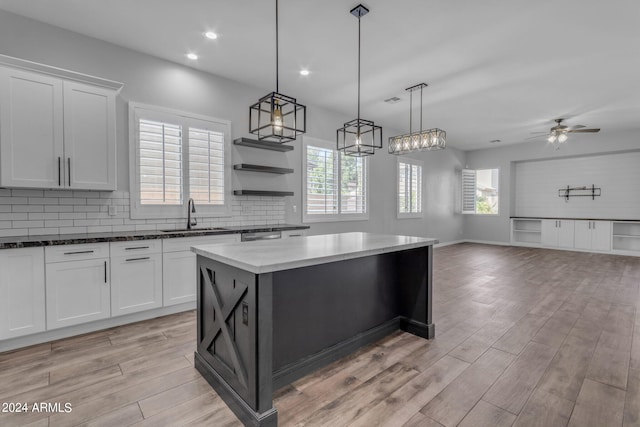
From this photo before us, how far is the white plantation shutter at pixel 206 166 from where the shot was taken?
4.10 metres

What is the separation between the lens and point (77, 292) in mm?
2904

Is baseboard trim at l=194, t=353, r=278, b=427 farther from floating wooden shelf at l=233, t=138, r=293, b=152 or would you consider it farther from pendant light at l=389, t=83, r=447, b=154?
pendant light at l=389, t=83, r=447, b=154

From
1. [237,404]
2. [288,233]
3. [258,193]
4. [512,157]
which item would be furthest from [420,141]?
[512,157]

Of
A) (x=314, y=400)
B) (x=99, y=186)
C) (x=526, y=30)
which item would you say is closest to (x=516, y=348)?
(x=314, y=400)

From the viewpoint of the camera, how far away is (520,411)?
6.11ft

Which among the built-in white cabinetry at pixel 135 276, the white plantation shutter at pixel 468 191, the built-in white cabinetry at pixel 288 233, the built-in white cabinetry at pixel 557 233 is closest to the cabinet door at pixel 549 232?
the built-in white cabinetry at pixel 557 233

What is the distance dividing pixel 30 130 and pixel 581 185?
11.0 meters

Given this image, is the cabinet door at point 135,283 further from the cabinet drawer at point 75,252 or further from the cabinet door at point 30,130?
the cabinet door at point 30,130

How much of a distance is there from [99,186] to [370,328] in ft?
10.1

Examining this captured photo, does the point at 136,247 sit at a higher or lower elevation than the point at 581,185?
lower

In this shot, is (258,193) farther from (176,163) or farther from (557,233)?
(557,233)

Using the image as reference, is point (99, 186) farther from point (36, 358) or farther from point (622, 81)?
point (622, 81)

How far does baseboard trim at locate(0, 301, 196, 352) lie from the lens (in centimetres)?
271

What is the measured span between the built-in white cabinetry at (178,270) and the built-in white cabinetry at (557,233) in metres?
9.00
